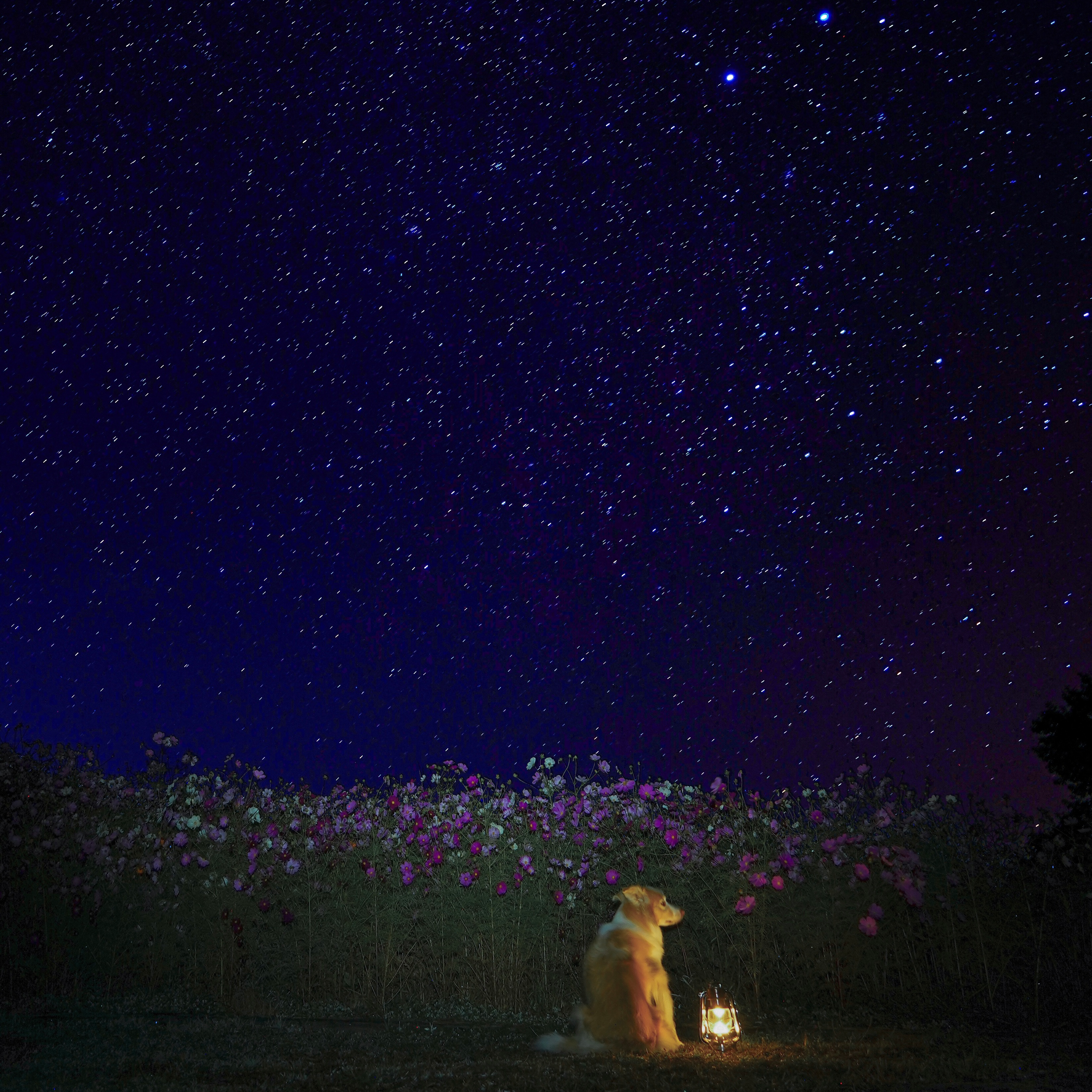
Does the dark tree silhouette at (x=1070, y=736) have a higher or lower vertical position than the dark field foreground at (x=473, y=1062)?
higher

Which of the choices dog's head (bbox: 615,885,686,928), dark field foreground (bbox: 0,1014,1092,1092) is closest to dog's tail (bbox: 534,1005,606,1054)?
dark field foreground (bbox: 0,1014,1092,1092)

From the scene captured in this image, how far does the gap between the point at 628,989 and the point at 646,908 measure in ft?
1.60

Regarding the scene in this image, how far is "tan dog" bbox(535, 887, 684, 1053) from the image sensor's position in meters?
5.95

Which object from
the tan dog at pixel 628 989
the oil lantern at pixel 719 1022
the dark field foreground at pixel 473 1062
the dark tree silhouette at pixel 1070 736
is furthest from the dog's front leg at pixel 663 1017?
the dark tree silhouette at pixel 1070 736

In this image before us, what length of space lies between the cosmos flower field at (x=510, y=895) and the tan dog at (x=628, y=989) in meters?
2.72

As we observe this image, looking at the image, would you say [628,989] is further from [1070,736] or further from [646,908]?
[1070,736]

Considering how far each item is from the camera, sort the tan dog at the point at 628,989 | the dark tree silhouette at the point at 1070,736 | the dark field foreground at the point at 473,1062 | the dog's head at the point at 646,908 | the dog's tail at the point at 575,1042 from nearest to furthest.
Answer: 1. the dark field foreground at the point at 473,1062
2. the tan dog at the point at 628,989
3. the dog's tail at the point at 575,1042
4. the dog's head at the point at 646,908
5. the dark tree silhouette at the point at 1070,736

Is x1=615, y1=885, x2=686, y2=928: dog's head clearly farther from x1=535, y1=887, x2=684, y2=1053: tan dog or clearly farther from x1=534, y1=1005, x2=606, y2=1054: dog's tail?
x1=534, y1=1005, x2=606, y2=1054: dog's tail

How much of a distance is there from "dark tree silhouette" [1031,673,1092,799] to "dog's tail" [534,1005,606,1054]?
18.2 meters

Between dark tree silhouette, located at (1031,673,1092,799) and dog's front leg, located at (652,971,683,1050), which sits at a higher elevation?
dark tree silhouette, located at (1031,673,1092,799)

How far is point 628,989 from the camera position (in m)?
5.99

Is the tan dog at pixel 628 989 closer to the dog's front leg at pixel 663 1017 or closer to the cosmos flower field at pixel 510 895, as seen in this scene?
the dog's front leg at pixel 663 1017

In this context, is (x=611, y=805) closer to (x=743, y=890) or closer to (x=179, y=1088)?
(x=743, y=890)

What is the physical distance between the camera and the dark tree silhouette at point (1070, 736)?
69.8 feet
